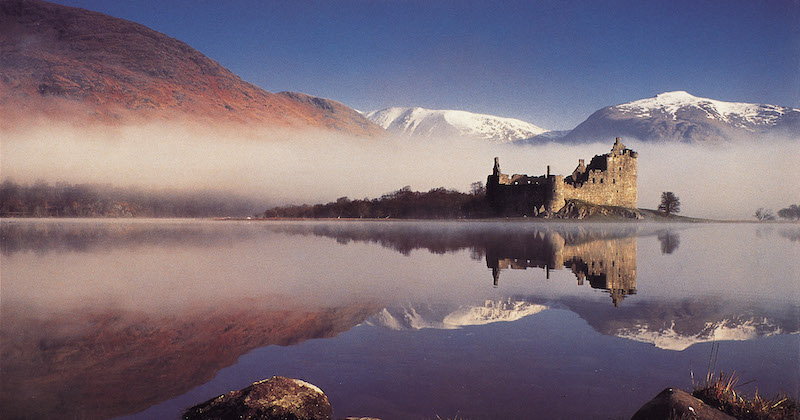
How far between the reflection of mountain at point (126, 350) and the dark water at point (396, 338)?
4 centimetres

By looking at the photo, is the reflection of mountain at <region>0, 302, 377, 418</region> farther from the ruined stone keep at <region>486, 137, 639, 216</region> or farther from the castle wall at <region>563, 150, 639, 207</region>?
the castle wall at <region>563, 150, 639, 207</region>

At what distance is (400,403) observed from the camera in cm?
573

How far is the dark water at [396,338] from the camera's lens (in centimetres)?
595

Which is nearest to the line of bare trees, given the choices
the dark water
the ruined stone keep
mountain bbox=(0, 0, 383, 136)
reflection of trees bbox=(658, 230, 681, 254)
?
the ruined stone keep

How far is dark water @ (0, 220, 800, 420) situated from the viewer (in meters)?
5.95

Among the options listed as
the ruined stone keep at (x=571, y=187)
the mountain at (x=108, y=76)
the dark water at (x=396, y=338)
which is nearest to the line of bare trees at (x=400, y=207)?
the ruined stone keep at (x=571, y=187)

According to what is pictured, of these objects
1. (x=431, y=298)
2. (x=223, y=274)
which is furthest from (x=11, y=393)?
(x=223, y=274)

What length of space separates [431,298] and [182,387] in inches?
276

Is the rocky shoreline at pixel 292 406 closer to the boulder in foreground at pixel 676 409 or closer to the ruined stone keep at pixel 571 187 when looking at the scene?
the boulder in foreground at pixel 676 409

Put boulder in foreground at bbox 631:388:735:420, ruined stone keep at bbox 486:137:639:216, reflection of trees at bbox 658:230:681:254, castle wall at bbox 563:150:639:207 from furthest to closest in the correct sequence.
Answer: castle wall at bbox 563:150:639:207
ruined stone keep at bbox 486:137:639:216
reflection of trees at bbox 658:230:681:254
boulder in foreground at bbox 631:388:735:420

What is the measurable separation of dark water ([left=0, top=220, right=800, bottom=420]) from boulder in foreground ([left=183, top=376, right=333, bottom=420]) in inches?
14.3

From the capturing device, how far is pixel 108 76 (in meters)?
122

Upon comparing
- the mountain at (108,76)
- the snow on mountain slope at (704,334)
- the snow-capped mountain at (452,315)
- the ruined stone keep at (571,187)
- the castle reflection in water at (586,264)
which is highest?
the mountain at (108,76)

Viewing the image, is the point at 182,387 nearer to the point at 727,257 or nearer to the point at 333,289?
the point at 333,289
